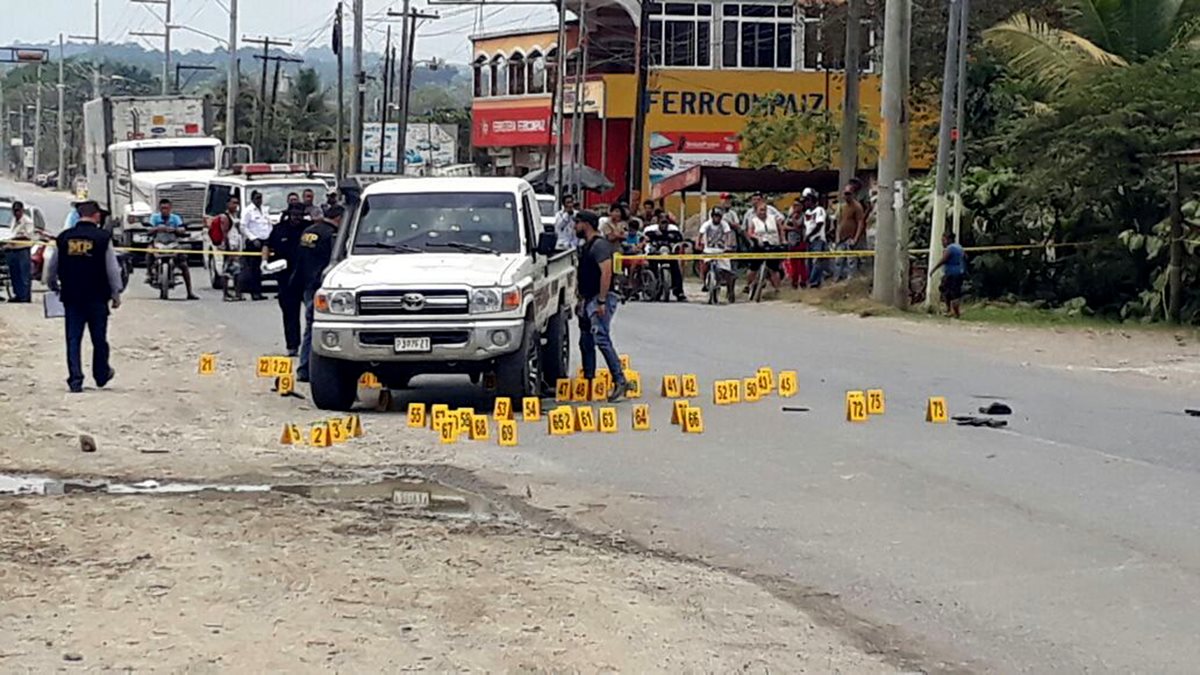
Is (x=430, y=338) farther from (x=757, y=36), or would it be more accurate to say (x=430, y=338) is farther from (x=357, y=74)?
(x=757, y=36)

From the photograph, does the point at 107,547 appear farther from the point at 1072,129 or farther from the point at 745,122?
the point at 745,122

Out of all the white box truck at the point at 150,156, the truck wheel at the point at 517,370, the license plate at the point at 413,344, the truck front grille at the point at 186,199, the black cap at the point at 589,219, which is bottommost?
the truck wheel at the point at 517,370

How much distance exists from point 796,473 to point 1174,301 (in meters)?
14.6

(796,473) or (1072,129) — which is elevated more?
(1072,129)

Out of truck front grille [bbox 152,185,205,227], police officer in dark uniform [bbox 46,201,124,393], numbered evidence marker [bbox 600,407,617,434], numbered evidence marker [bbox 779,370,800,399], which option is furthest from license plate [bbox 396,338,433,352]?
truck front grille [bbox 152,185,205,227]

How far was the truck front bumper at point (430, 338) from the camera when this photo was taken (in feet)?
49.1

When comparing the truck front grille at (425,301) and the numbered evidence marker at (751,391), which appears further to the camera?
the numbered evidence marker at (751,391)

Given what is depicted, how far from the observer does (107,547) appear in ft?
30.4

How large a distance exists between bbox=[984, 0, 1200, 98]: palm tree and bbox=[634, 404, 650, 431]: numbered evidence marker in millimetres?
15027

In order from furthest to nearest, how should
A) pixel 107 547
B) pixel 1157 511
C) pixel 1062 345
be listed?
pixel 1062 345, pixel 1157 511, pixel 107 547

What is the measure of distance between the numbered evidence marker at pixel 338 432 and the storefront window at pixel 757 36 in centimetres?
4934

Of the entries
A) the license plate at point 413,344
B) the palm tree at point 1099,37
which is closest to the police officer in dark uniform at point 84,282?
the license plate at point 413,344

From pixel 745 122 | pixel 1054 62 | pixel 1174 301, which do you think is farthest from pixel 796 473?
pixel 745 122

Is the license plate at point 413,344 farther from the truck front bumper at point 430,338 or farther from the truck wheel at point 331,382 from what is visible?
the truck wheel at point 331,382
